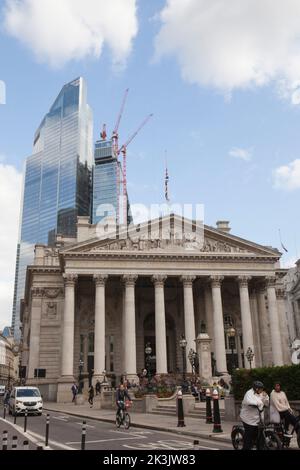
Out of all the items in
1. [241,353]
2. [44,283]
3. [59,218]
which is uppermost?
[59,218]

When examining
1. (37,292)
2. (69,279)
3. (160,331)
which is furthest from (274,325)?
(37,292)

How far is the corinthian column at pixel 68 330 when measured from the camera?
161ft

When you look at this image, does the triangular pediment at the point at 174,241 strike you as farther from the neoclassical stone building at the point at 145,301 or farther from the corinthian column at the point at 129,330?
the corinthian column at the point at 129,330

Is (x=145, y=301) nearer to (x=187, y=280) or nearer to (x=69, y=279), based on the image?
(x=187, y=280)

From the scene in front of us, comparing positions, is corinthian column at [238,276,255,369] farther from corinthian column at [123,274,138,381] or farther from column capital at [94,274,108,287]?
column capital at [94,274,108,287]

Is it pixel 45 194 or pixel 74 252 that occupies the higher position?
pixel 45 194

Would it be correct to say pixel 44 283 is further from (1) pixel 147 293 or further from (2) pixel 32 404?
(2) pixel 32 404

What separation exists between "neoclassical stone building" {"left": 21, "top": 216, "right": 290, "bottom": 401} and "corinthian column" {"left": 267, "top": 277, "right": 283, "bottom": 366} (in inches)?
4.2

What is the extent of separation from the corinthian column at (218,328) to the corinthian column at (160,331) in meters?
5.57

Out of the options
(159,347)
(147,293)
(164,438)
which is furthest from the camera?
(147,293)

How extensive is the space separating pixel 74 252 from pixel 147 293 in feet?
42.2

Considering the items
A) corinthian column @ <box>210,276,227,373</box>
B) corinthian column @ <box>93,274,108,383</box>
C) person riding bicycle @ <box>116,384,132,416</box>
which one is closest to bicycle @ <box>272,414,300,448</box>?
person riding bicycle @ <box>116,384,132,416</box>
